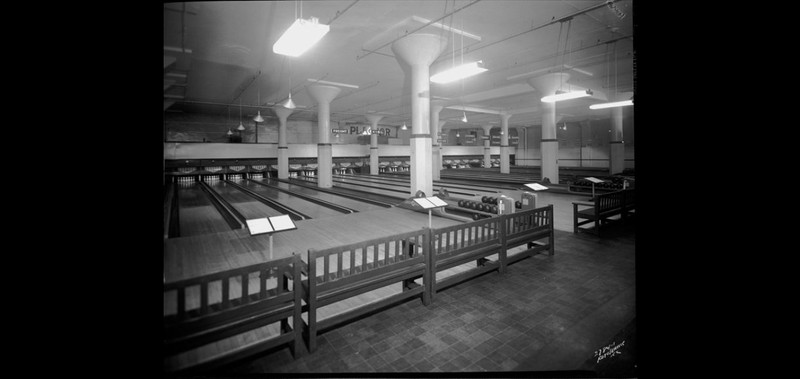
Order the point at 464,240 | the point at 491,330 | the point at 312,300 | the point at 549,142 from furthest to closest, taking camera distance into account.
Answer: the point at 549,142
the point at 464,240
the point at 491,330
the point at 312,300

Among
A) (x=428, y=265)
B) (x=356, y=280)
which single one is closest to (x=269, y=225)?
(x=356, y=280)

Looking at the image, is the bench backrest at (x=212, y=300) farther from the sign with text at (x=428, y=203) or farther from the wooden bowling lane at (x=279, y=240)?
the sign with text at (x=428, y=203)

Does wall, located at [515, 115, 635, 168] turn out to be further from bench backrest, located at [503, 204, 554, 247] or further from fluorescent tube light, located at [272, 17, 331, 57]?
fluorescent tube light, located at [272, 17, 331, 57]

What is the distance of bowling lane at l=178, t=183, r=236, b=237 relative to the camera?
746 cm

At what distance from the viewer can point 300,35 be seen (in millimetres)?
4141

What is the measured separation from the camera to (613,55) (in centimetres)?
987

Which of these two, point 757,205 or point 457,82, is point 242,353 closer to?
point 757,205

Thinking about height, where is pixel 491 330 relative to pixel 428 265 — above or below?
below

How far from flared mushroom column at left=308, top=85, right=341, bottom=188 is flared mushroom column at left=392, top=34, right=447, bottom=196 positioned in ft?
19.5

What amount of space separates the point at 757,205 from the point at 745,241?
0.20 m

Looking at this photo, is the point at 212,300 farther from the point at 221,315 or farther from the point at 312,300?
the point at 312,300

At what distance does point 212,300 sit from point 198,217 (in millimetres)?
8110

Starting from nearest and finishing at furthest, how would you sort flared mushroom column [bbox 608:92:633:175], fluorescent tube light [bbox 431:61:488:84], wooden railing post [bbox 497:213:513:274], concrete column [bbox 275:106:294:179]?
wooden railing post [bbox 497:213:513:274] → fluorescent tube light [bbox 431:61:488:84] → flared mushroom column [bbox 608:92:633:175] → concrete column [bbox 275:106:294:179]
